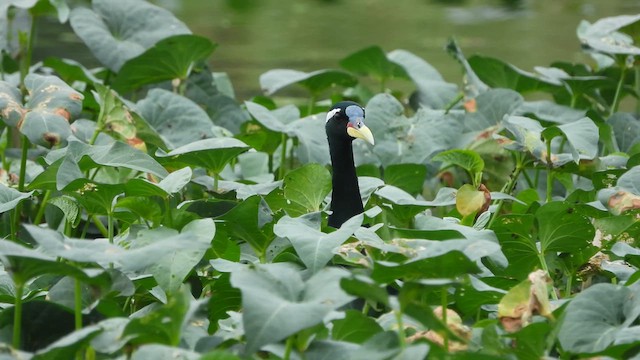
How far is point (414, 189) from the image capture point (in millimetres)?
3588

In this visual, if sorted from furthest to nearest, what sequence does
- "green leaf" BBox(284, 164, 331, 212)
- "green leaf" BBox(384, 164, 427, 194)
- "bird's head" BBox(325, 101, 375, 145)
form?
"green leaf" BBox(384, 164, 427, 194) < "bird's head" BBox(325, 101, 375, 145) < "green leaf" BBox(284, 164, 331, 212)

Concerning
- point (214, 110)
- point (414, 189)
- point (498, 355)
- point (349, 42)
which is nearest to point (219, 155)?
point (414, 189)

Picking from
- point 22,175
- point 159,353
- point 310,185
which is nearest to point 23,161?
point 22,175

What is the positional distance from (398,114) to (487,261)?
134cm

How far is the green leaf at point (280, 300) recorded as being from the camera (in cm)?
178

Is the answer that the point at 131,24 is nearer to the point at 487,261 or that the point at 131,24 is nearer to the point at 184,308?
the point at 487,261

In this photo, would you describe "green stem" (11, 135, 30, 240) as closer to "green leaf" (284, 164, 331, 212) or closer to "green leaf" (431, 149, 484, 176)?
"green leaf" (284, 164, 331, 212)

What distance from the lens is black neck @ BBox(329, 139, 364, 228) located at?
2951mm

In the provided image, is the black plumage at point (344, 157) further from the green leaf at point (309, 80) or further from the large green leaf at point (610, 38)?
the large green leaf at point (610, 38)

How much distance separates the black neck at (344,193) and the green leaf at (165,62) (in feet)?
3.69

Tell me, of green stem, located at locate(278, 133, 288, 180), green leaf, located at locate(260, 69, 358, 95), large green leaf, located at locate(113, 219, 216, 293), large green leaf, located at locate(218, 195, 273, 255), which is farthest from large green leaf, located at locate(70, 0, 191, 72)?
large green leaf, located at locate(113, 219, 216, 293)

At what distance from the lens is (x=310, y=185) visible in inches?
111

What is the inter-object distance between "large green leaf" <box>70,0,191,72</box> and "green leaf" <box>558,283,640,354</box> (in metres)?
2.48

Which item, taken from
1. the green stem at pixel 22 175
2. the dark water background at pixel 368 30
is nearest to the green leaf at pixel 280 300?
the green stem at pixel 22 175
